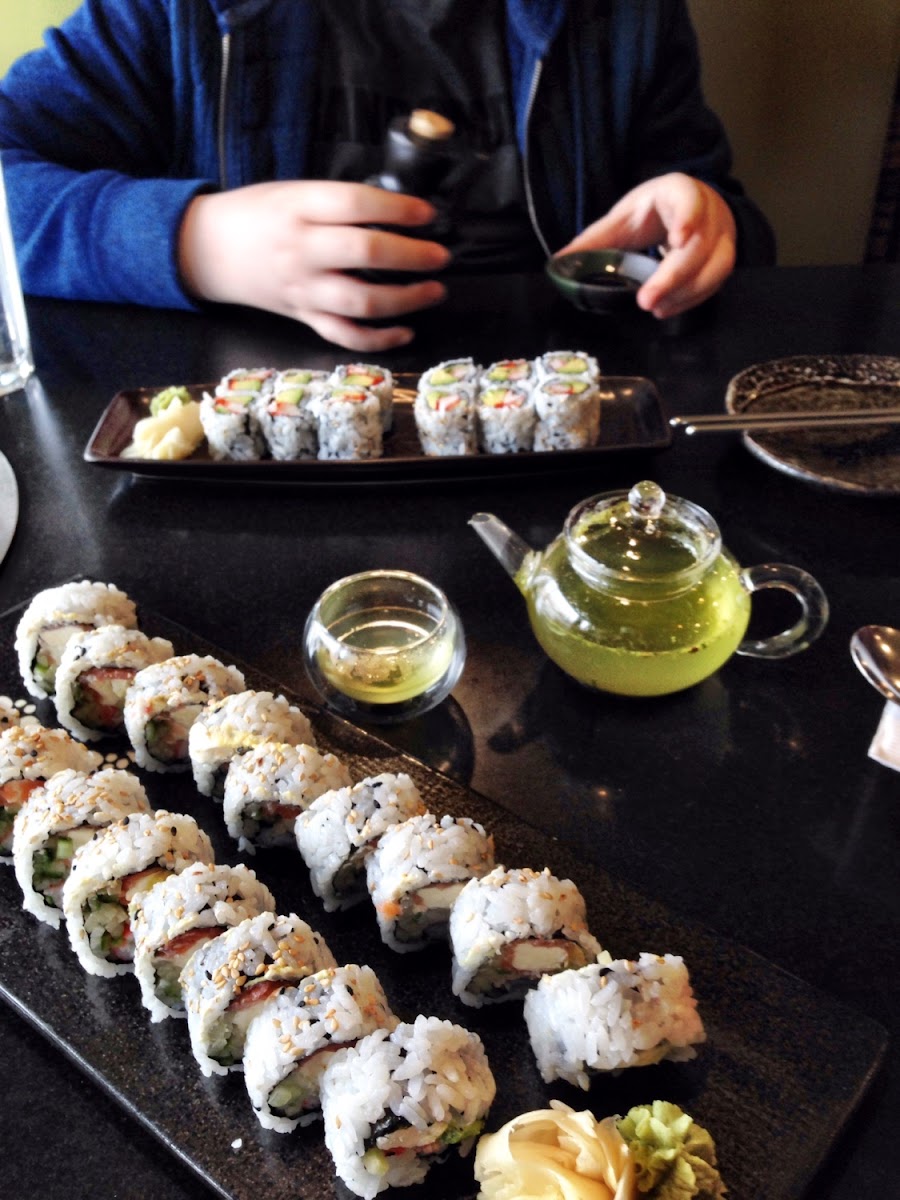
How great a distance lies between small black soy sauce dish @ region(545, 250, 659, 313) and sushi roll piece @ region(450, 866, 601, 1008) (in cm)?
132

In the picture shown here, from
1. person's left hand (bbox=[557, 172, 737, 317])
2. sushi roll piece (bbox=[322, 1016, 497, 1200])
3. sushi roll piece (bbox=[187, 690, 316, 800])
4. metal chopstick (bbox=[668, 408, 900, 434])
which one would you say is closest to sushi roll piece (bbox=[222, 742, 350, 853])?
sushi roll piece (bbox=[187, 690, 316, 800])

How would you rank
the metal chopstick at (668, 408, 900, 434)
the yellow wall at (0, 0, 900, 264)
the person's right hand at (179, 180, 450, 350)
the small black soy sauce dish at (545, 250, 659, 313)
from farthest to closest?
1. the yellow wall at (0, 0, 900, 264)
2. the small black soy sauce dish at (545, 250, 659, 313)
3. the person's right hand at (179, 180, 450, 350)
4. the metal chopstick at (668, 408, 900, 434)

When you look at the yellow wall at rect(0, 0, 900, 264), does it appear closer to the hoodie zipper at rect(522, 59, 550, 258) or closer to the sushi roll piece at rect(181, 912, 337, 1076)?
the hoodie zipper at rect(522, 59, 550, 258)

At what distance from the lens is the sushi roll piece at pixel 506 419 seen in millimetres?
1609

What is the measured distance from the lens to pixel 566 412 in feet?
5.24

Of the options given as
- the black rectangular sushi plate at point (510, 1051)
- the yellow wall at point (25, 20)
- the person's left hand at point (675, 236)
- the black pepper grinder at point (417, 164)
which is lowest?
the black rectangular sushi plate at point (510, 1051)

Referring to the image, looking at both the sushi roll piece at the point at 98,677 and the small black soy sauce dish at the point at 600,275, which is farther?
the small black soy sauce dish at the point at 600,275

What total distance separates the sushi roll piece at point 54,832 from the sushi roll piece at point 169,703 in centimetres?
12

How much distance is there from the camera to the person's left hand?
6.34ft

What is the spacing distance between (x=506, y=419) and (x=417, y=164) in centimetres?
66

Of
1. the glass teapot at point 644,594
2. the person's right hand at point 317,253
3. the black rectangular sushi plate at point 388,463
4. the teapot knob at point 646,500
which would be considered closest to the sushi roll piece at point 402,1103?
the glass teapot at point 644,594

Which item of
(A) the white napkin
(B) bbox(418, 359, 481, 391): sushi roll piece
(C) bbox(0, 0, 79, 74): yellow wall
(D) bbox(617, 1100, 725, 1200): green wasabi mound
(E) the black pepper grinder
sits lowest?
(D) bbox(617, 1100, 725, 1200): green wasabi mound

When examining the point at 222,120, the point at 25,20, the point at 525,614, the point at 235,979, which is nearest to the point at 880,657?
the point at 525,614

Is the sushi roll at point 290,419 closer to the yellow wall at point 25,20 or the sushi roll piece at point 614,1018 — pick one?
the sushi roll piece at point 614,1018
